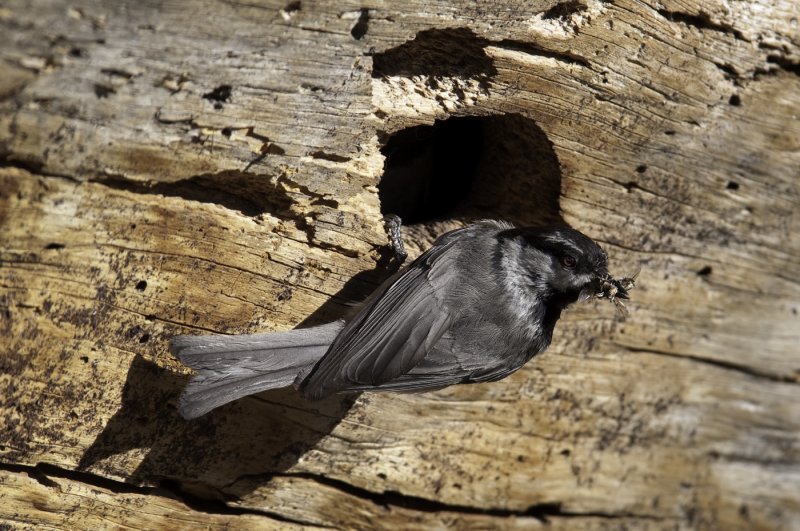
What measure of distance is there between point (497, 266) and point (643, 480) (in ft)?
5.16

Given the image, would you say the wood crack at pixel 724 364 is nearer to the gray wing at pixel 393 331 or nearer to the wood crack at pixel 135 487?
the gray wing at pixel 393 331

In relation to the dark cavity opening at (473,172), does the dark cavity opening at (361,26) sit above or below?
above

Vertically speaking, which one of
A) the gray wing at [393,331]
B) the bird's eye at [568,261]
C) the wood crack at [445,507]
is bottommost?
the wood crack at [445,507]

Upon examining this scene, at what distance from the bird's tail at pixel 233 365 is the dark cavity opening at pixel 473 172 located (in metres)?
0.97

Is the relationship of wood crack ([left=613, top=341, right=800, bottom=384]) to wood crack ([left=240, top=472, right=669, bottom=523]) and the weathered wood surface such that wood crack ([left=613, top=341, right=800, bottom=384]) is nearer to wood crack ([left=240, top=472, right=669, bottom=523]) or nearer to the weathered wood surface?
the weathered wood surface

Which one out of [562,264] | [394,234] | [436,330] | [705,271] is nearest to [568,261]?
[562,264]

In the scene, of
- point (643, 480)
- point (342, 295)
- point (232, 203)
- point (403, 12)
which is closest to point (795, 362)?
point (643, 480)

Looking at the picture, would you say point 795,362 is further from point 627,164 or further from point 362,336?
point 362,336

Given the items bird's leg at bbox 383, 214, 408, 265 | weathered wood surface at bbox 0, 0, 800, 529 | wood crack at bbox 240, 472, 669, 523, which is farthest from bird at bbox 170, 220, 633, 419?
wood crack at bbox 240, 472, 669, 523

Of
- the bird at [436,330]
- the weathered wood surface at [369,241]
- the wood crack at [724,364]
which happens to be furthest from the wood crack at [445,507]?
the wood crack at [724,364]

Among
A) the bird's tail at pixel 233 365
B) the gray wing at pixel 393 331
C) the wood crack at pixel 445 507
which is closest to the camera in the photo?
the bird's tail at pixel 233 365

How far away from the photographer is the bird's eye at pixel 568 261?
122 inches

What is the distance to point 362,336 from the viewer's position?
289 cm

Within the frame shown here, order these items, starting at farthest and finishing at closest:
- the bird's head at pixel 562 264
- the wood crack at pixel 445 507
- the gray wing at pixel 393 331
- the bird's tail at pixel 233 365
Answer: the wood crack at pixel 445 507 < the bird's head at pixel 562 264 < the gray wing at pixel 393 331 < the bird's tail at pixel 233 365
